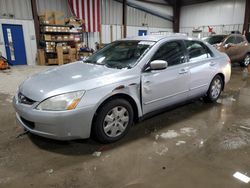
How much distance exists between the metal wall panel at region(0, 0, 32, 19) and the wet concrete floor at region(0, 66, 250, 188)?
7761mm

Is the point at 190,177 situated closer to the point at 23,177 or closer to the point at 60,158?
the point at 60,158

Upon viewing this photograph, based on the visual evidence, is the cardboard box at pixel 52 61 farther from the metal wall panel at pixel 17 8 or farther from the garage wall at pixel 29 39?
the metal wall panel at pixel 17 8

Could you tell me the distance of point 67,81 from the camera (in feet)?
7.47

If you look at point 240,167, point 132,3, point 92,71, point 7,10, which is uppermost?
point 132,3

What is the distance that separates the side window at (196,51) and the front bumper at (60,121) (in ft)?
6.50

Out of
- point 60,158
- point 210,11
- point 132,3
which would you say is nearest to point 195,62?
point 60,158

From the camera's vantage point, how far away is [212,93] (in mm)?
3844

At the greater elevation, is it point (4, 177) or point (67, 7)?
point (67, 7)

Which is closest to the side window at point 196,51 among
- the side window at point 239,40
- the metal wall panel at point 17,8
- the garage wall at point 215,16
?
the side window at point 239,40

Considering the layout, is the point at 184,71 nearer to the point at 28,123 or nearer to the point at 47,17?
the point at 28,123

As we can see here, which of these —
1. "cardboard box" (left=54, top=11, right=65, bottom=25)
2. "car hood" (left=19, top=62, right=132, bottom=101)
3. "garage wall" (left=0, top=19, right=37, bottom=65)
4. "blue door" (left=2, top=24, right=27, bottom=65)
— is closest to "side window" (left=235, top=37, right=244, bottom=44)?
"car hood" (left=19, top=62, right=132, bottom=101)

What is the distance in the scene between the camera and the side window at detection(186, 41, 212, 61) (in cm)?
324

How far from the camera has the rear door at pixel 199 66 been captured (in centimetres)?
322

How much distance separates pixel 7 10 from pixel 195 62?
9.14 meters
